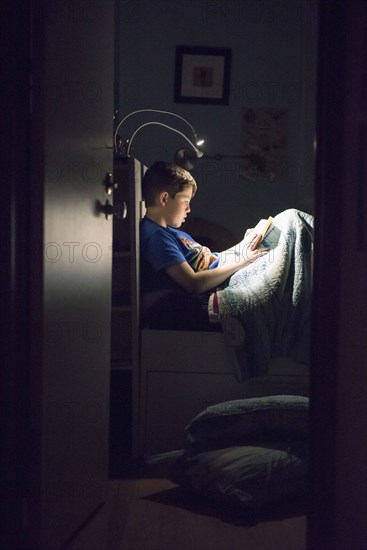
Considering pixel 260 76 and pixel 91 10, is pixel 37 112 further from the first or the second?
pixel 260 76

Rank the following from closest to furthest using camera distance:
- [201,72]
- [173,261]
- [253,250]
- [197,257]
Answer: [173,261], [253,250], [197,257], [201,72]

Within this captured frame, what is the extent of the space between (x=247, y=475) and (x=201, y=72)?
98.1 inches

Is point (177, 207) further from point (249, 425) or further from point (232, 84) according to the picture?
point (232, 84)

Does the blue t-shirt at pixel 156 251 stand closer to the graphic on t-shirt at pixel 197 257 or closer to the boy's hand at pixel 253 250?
the graphic on t-shirt at pixel 197 257

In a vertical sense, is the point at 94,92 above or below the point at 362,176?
above

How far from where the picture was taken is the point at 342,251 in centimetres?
130

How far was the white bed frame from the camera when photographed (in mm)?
2293

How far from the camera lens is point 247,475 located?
1831mm

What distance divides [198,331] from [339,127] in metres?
1.18

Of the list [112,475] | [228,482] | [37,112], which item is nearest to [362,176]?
[37,112]

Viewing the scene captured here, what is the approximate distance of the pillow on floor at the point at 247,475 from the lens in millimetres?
1805

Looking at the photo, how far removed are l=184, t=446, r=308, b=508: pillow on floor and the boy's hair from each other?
1117mm

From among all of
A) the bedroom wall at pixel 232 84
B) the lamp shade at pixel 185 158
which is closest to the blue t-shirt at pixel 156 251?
the lamp shade at pixel 185 158

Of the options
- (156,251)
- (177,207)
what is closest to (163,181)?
(177,207)
